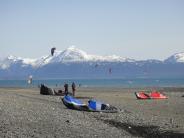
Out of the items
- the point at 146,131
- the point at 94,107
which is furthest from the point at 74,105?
the point at 146,131

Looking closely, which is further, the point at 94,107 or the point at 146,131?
the point at 94,107

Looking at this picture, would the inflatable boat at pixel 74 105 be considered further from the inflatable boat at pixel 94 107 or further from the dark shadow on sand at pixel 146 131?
the dark shadow on sand at pixel 146 131

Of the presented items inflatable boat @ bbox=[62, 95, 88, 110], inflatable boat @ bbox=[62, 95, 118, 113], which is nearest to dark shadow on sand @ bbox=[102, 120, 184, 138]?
inflatable boat @ bbox=[62, 95, 118, 113]

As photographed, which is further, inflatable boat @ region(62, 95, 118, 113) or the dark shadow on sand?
inflatable boat @ region(62, 95, 118, 113)

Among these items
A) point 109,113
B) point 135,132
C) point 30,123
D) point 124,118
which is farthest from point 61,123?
point 109,113

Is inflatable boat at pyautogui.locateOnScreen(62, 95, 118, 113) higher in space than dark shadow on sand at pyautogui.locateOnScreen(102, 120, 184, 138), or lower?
higher

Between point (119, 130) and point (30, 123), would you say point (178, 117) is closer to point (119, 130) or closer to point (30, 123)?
point (119, 130)

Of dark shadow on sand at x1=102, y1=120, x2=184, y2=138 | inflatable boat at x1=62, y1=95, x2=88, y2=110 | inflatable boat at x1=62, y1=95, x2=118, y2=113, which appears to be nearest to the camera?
dark shadow on sand at x1=102, y1=120, x2=184, y2=138

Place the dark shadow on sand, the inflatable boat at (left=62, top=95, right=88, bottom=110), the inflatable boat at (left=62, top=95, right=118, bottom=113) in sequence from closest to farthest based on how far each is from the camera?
the dark shadow on sand, the inflatable boat at (left=62, top=95, right=118, bottom=113), the inflatable boat at (left=62, top=95, right=88, bottom=110)

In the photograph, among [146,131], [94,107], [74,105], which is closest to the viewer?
[146,131]

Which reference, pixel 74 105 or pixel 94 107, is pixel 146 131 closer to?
pixel 94 107

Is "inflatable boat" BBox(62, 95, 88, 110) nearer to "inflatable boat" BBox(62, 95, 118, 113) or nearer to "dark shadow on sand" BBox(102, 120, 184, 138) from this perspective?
"inflatable boat" BBox(62, 95, 118, 113)

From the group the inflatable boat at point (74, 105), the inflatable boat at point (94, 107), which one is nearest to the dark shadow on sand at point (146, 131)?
the inflatable boat at point (94, 107)

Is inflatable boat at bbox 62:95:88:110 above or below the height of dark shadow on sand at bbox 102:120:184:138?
above
